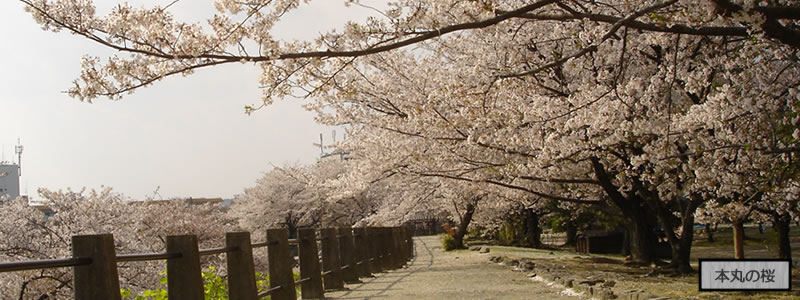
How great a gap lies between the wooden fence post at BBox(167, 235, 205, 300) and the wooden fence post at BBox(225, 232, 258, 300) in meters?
1.35

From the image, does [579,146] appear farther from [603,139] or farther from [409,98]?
[409,98]

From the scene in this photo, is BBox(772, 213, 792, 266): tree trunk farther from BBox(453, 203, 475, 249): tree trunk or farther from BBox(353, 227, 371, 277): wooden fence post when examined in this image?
BBox(453, 203, 475, 249): tree trunk

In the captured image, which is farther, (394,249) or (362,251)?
(394,249)

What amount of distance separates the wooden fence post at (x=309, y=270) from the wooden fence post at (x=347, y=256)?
201 cm

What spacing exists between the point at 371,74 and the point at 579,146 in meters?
4.88

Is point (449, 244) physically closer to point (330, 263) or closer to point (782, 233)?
point (782, 233)

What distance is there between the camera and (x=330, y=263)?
1026 centimetres

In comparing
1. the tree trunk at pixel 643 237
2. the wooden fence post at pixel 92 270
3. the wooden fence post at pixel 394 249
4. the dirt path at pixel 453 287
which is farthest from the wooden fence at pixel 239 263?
the tree trunk at pixel 643 237

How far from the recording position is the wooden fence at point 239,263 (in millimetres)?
3695

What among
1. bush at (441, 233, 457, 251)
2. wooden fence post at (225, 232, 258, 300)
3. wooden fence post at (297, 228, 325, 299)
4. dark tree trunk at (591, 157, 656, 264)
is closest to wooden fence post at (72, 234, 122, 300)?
wooden fence post at (225, 232, 258, 300)

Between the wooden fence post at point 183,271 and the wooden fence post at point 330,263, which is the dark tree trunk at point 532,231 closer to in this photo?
the wooden fence post at point 330,263

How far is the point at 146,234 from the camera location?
992 inches

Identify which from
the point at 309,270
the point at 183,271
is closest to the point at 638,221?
the point at 309,270

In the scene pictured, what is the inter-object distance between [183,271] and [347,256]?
6.72m
